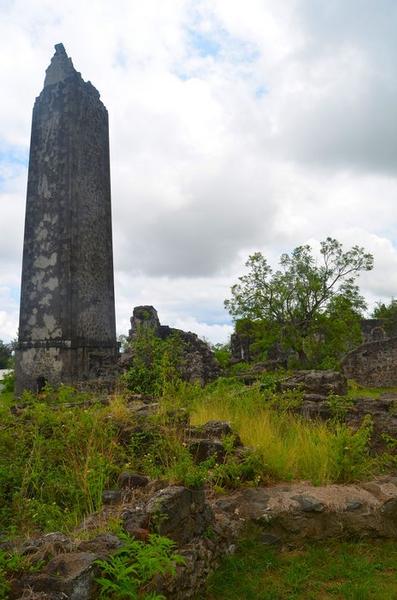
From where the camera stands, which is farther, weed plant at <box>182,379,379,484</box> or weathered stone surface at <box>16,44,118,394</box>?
weathered stone surface at <box>16,44,118,394</box>

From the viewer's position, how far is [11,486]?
4758 mm

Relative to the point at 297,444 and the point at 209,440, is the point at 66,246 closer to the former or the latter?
the point at 209,440

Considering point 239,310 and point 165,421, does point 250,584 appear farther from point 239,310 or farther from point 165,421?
point 239,310

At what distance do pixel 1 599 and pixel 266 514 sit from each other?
8.73 feet

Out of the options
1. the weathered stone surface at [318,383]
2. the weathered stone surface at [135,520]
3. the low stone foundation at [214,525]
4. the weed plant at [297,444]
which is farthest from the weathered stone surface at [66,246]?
the weathered stone surface at [135,520]

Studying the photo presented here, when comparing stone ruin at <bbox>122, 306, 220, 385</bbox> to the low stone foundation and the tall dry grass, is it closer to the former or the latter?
the tall dry grass

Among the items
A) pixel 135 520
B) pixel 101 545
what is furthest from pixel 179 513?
pixel 101 545

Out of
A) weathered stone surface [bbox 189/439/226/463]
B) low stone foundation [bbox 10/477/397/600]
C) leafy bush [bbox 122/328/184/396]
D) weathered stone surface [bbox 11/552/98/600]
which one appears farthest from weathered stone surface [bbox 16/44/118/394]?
weathered stone surface [bbox 11/552/98/600]

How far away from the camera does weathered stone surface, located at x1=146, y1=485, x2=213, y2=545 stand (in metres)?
3.66

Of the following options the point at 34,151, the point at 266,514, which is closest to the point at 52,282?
the point at 34,151

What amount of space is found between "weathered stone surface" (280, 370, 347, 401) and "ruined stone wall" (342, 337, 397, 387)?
13.6 m

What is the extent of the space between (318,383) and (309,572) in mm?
5653

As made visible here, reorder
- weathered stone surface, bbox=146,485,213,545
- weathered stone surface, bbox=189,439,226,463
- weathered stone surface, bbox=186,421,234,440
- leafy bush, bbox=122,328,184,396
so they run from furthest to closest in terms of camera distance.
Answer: leafy bush, bbox=122,328,184,396 < weathered stone surface, bbox=186,421,234,440 < weathered stone surface, bbox=189,439,226,463 < weathered stone surface, bbox=146,485,213,545

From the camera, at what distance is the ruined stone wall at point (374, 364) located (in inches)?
907
